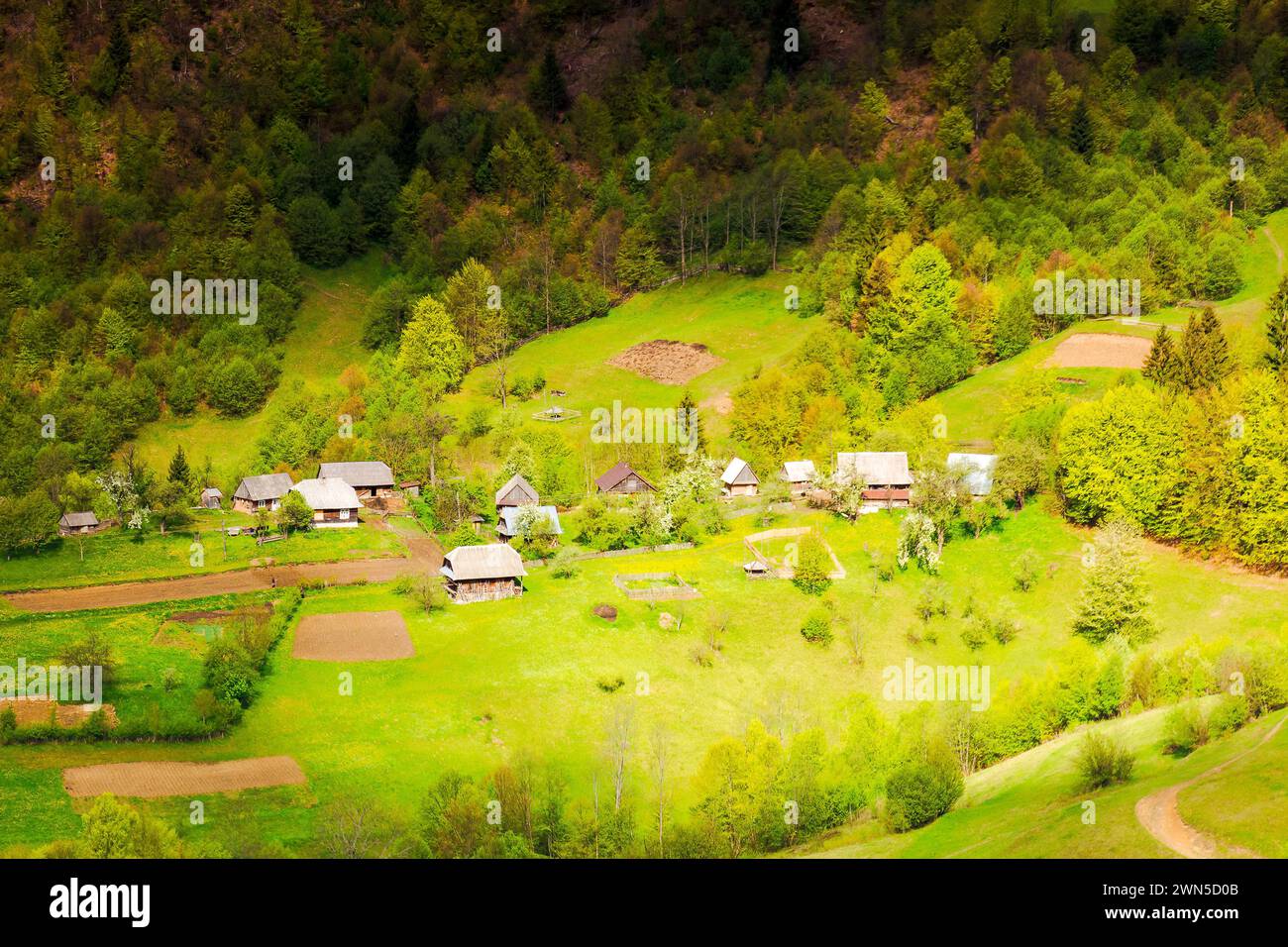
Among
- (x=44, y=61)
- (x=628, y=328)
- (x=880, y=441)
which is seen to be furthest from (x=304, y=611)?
(x=44, y=61)

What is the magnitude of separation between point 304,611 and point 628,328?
6849cm

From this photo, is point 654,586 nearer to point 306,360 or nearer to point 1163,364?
point 1163,364

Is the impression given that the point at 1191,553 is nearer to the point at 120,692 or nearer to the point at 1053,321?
the point at 1053,321

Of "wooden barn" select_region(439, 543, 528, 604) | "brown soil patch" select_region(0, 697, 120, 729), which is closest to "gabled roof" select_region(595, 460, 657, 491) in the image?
"wooden barn" select_region(439, 543, 528, 604)

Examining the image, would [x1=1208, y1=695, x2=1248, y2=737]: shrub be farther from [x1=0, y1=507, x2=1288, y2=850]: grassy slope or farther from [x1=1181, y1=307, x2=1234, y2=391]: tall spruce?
[x1=1181, y1=307, x2=1234, y2=391]: tall spruce

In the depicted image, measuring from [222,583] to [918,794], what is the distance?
53.4 meters

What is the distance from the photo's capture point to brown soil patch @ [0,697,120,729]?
6288 centimetres

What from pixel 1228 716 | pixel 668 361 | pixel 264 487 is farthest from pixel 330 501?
pixel 1228 716

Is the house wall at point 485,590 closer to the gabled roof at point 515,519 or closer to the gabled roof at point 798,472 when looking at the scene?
the gabled roof at point 515,519

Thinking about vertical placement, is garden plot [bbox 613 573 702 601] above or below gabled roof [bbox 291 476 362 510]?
below

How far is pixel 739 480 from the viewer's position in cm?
10388

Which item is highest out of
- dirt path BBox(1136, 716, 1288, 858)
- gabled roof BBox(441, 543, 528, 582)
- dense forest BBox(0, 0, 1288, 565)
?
dense forest BBox(0, 0, 1288, 565)

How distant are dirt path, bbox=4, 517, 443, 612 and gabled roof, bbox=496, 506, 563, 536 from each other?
5.62 m

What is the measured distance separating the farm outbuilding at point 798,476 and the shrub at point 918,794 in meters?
44.7
